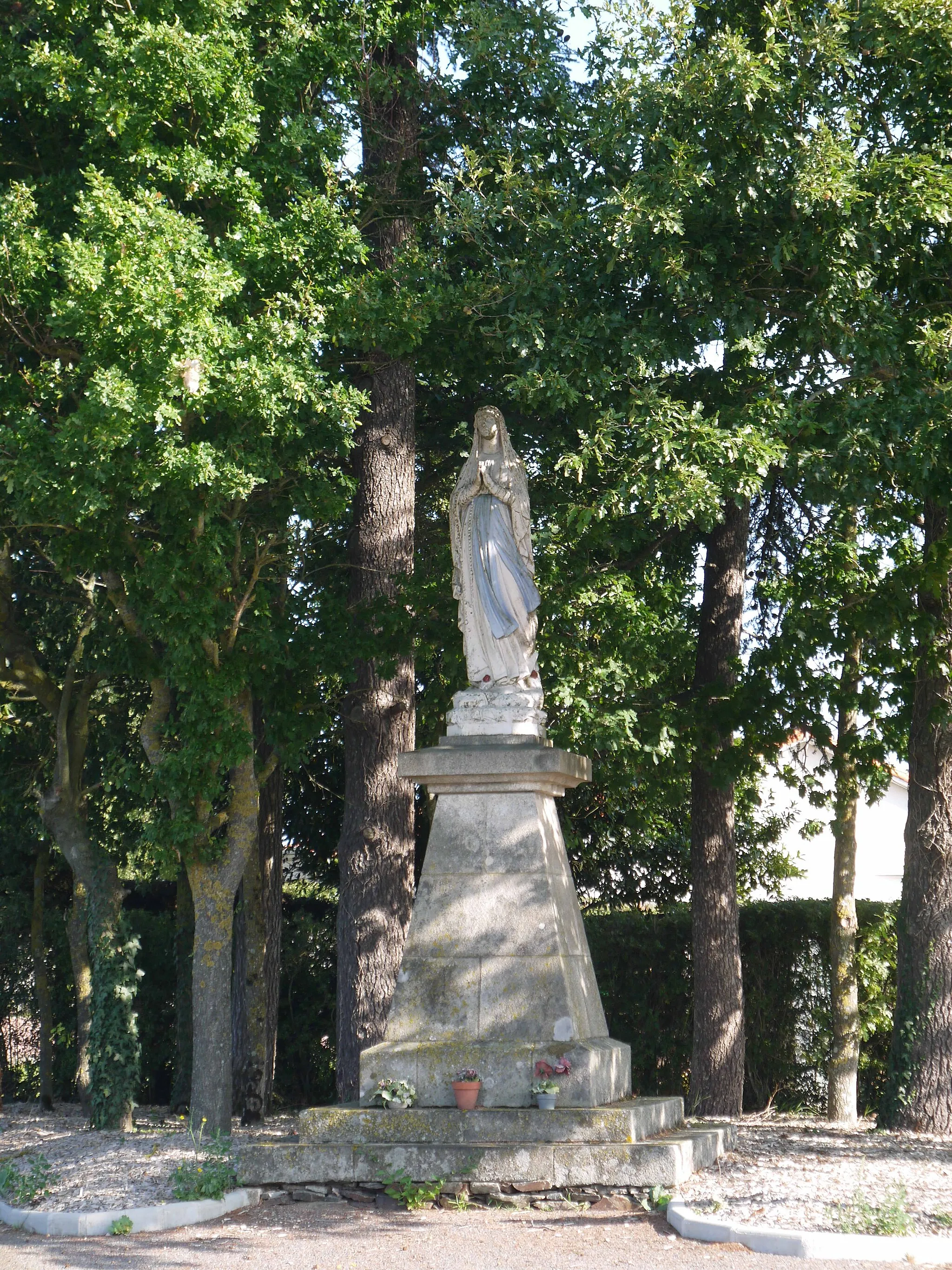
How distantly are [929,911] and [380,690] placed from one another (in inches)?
196

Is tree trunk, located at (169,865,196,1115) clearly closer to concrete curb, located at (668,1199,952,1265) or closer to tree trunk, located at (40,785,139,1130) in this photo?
tree trunk, located at (40,785,139,1130)

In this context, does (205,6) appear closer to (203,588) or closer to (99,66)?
(99,66)

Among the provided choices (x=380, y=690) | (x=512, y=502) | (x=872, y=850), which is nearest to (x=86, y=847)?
(x=380, y=690)

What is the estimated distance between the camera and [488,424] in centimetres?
941

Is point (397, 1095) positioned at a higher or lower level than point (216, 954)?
lower

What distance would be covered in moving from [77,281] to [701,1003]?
8.70 metres

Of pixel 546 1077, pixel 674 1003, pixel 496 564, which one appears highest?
pixel 496 564

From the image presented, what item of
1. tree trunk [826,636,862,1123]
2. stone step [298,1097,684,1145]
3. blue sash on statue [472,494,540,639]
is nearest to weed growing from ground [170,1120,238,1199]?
stone step [298,1097,684,1145]

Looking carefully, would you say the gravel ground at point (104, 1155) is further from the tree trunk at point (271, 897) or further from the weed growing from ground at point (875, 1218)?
the weed growing from ground at point (875, 1218)

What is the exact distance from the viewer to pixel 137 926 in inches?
685

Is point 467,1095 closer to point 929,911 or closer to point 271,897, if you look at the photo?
point 929,911

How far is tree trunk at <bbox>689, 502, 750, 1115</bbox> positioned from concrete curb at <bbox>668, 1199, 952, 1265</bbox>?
237 inches

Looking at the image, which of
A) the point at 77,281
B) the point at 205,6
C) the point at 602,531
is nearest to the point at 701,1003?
the point at 602,531

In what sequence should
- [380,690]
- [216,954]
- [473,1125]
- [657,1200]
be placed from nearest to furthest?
[657,1200] < [473,1125] < [216,954] < [380,690]
